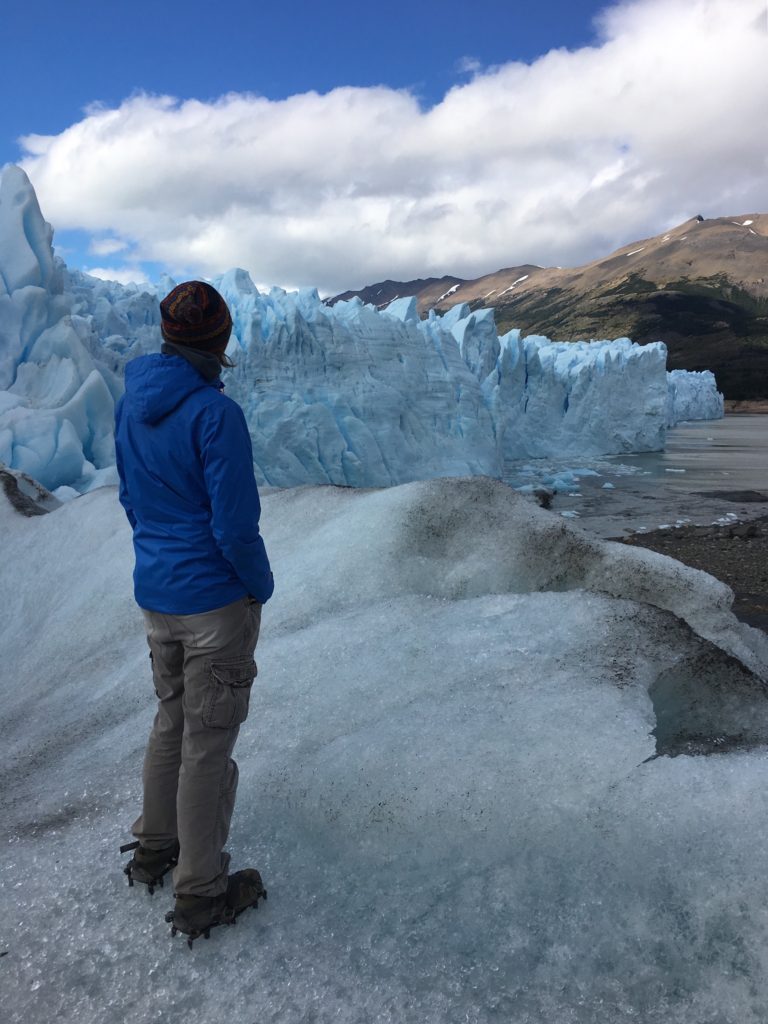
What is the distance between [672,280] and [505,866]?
175m

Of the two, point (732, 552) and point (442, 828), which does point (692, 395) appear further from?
point (442, 828)

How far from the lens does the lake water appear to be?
1922 centimetres

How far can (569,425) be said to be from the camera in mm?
34500

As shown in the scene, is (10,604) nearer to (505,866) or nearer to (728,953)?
(505,866)

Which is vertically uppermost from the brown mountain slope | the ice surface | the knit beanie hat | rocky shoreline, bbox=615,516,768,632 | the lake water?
the brown mountain slope

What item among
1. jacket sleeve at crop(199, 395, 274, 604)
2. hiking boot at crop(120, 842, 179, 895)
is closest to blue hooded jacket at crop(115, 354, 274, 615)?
jacket sleeve at crop(199, 395, 274, 604)

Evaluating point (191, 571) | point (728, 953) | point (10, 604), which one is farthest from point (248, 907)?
point (10, 604)

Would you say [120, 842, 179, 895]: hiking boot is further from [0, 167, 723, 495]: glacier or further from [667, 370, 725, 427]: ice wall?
[667, 370, 725, 427]: ice wall

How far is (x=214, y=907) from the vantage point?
1951 mm

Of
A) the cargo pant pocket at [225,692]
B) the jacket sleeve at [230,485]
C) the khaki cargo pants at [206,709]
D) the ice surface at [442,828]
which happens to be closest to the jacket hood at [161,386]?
the jacket sleeve at [230,485]

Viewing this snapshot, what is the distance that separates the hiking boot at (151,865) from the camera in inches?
83.0

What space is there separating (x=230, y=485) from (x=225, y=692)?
565 millimetres

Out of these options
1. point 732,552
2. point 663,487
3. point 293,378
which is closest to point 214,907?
point 732,552

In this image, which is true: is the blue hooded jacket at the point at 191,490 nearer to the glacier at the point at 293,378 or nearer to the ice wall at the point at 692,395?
the glacier at the point at 293,378
